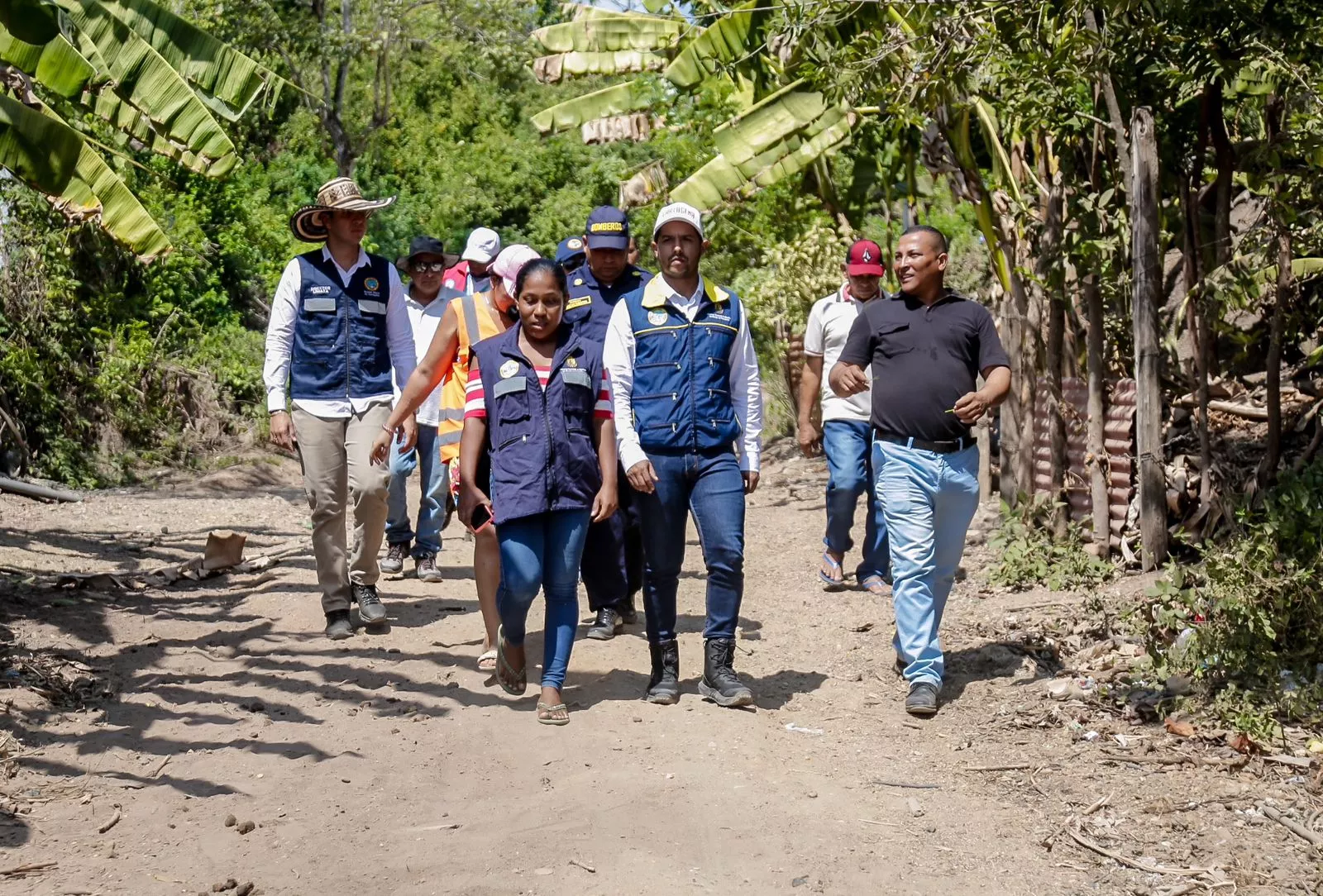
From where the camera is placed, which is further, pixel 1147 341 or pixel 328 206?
pixel 1147 341

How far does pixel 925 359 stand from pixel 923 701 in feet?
4.97

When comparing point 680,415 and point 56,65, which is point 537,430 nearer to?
point 680,415

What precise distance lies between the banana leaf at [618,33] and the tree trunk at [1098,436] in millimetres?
6612

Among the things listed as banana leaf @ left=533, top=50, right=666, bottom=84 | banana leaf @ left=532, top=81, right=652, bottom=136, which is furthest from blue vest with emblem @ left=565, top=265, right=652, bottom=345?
banana leaf @ left=532, top=81, right=652, bottom=136

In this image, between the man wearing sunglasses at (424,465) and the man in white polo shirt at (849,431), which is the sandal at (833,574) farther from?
the man wearing sunglasses at (424,465)

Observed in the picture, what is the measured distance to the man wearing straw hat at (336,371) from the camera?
7.73m

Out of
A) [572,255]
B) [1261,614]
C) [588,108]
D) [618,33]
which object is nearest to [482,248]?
[572,255]

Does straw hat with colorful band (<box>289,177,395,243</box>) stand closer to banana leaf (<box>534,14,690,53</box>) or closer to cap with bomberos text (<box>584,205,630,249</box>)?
cap with bomberos text (<box>584,205,630,249</box>)

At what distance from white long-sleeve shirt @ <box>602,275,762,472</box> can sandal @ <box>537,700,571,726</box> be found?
1039 millimetres

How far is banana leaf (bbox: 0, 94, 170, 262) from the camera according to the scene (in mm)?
6684

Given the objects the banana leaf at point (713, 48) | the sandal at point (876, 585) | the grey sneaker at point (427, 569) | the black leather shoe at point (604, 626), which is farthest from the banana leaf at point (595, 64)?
the black leather shoe at point (604, 626)

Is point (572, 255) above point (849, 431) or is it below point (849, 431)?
above

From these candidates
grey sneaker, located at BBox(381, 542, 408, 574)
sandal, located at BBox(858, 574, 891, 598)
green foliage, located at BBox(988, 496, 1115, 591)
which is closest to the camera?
green foliage, located at BBox(988, 496, 1115, 591)

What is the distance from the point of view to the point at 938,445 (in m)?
6.73
